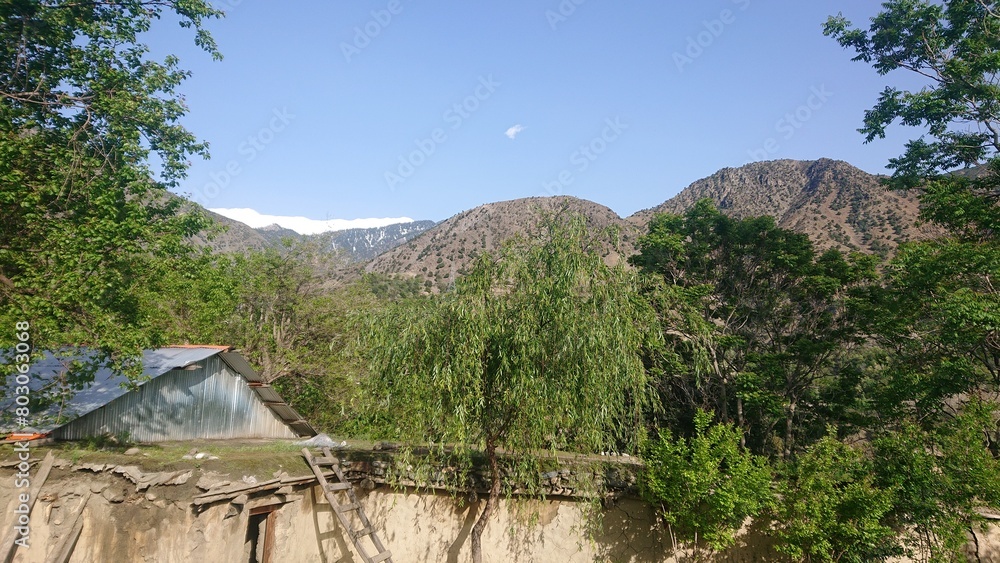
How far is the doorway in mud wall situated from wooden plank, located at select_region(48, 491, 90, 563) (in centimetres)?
257

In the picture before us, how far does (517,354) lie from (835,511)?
249 inches

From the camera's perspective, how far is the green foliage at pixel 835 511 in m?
Result: 8.76

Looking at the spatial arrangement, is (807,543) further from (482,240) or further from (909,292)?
(482,240)

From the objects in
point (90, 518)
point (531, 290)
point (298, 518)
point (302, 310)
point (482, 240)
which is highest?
point (482, 240)

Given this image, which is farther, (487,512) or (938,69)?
(938,69)

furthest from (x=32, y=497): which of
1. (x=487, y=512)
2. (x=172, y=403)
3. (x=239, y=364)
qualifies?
(x=487, y=512)

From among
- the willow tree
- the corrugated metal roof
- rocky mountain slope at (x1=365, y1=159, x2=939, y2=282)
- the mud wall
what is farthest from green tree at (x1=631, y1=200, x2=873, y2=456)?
rocky mountain slope at (x1=365, y1=159, x2=939, y2=282)

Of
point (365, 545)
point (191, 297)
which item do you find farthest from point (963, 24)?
point (191, 297)

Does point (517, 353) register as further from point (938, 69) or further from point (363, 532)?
point (938, 69)

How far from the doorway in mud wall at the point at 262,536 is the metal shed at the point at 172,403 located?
383 centimetres

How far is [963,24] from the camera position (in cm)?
1555

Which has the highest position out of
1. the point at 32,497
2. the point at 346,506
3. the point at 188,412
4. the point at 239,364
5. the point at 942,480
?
the point at 239,364

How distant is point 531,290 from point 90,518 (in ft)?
Answer: 27.6

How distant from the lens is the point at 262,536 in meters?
9.76
